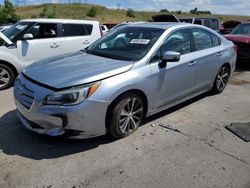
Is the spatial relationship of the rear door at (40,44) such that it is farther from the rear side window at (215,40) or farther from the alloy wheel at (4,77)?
the rear side window at (215,40)

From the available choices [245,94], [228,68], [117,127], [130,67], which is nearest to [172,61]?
[130,67]

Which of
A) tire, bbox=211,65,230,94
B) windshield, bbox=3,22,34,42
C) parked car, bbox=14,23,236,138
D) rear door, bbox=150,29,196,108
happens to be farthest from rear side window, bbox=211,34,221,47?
windshield, bbox=3,22,34,42

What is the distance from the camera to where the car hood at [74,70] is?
3900 millimetres

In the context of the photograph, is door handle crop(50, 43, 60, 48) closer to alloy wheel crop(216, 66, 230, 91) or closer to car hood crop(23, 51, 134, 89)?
car hood crop(23, 51, 134, 89)

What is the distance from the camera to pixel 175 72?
16.2 feet

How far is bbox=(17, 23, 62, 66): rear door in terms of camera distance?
24.2 feet

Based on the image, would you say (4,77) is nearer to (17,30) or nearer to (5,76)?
(5,76)

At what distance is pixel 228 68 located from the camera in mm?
6668

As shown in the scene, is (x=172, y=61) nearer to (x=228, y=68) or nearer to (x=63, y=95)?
(x=63, y=95)

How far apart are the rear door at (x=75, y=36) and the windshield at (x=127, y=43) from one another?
111 inches

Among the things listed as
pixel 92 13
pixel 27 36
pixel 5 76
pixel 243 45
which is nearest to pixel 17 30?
pixel 27 36

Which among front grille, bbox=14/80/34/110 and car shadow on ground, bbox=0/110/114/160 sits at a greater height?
front grille, bbox=14/80/34/110

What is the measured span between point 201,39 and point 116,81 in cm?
247

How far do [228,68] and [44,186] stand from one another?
15.7 ft
